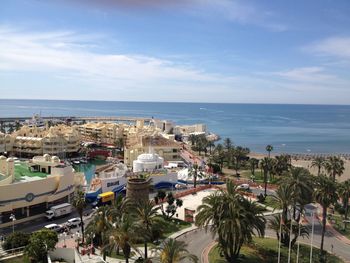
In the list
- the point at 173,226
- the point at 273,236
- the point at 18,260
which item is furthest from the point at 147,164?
the point at 18,260

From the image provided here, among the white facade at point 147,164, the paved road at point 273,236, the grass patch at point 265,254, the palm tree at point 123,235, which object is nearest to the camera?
the palm tree at point 123,235

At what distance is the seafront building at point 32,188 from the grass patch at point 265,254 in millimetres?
23037

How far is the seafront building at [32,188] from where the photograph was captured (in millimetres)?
43091

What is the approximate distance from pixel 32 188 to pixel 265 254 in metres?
28.3

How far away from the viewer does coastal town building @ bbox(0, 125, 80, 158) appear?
9894 cm

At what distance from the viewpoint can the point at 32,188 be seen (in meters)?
45.5

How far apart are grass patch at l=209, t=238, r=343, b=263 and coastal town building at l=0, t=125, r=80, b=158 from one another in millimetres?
72374

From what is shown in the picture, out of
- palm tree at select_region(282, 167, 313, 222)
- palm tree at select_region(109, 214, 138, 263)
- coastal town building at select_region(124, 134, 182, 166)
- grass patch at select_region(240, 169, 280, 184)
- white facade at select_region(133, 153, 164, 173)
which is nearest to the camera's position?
palm tree at select_region(109, 214, 138, 263)

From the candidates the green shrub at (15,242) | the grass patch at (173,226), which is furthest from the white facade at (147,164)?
the green shrub at (15,242)

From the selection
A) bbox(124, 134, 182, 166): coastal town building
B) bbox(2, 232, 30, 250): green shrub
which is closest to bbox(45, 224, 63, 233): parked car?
bbox(2, 232, 30, 250): green shrub

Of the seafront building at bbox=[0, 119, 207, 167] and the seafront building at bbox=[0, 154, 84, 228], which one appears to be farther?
the seafront building at bbox=[0, 119, 207, 167]

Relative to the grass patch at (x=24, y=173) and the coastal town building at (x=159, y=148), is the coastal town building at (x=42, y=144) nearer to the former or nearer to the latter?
the coastal town building at (x=159, y=148)

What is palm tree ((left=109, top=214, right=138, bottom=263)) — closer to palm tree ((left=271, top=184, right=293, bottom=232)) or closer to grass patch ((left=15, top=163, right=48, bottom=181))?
palm tree ((left=271, top=184, right=293, bottom=232))

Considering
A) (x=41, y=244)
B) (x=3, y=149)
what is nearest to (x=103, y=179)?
(x=41, y=244)
